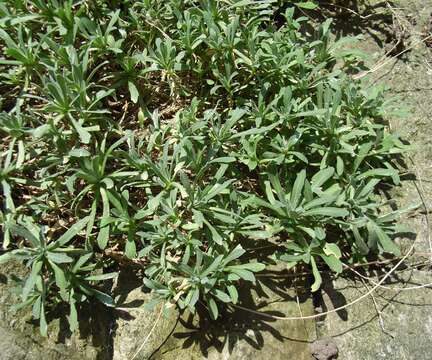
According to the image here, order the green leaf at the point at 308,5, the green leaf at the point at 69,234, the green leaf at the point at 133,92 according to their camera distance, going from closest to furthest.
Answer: the green leaf at the point at 69,234 → the green leaf at the point at 133,92 → the green leaf at the point at 308,5

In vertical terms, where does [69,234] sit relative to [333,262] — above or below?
above

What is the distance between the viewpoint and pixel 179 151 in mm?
2408

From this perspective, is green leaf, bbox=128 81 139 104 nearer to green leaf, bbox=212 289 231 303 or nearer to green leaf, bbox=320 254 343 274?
green leaf, bbox=212 289 231 303

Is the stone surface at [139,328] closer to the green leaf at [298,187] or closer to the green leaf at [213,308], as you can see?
the green leaf at [213,308]

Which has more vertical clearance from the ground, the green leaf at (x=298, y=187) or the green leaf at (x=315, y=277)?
the green leaf at (x=298, y=187)

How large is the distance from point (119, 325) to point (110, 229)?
462 mm

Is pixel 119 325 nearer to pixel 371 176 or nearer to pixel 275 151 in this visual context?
pixel 275 151

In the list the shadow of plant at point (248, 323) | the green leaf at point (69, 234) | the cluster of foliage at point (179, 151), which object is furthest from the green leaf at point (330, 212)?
the green leaf at point (69, 234)

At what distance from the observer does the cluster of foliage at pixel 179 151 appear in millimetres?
2262

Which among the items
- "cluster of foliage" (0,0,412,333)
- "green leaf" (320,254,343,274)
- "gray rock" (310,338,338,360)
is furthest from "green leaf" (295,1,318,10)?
"gray rock" (310,338,338,360)

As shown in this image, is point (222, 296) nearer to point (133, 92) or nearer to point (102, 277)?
point (102, 277)

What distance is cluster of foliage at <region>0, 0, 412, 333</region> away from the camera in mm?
2262

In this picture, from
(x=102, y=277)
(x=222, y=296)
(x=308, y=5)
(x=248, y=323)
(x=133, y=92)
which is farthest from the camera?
(x=308, y=5)

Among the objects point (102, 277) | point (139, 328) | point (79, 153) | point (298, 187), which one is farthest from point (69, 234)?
point (298, 187)
